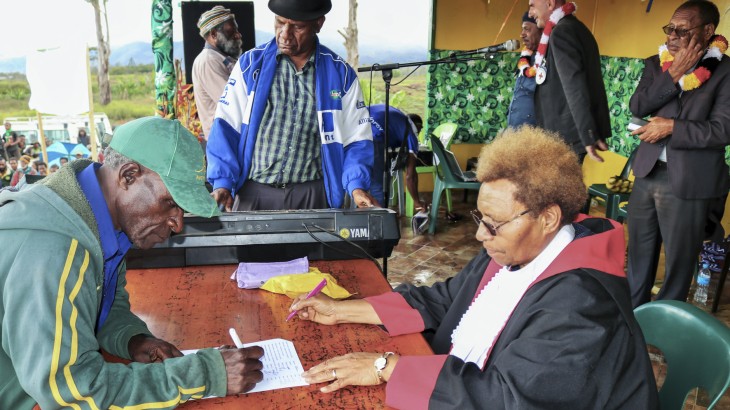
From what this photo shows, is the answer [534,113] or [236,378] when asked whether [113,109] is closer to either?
[534,113]

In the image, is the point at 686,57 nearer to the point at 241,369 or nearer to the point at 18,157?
the point at 241,369

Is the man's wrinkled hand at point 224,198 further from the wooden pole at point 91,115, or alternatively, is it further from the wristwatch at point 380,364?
the wooden pole at point 91,115

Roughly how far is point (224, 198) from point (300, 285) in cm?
82

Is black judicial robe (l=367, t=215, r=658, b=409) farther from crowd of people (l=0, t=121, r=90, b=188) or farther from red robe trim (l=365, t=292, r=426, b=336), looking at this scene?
crowd of people (l=0, t=121, r=90, b=188)

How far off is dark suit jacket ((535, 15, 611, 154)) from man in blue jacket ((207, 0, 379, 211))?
1.27 metres

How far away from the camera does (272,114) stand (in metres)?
2.69

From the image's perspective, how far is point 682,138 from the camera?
305 cm

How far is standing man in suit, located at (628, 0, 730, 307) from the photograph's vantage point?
9.91 feet

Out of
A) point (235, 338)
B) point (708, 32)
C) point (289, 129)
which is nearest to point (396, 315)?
point (235, 338)

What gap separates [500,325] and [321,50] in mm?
1657

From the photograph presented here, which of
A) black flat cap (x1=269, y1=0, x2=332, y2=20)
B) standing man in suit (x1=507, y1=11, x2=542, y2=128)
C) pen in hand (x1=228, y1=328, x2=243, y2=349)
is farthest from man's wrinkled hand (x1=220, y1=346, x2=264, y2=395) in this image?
standing man in suit (x1=507, y1=11, x2=542, y2=128)

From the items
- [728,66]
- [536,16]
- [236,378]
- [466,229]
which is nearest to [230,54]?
[536,16]

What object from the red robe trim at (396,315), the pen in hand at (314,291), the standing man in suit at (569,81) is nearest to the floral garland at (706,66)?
the standing man in suit at (569,81)

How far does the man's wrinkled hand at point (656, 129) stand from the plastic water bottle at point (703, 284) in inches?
53.1
